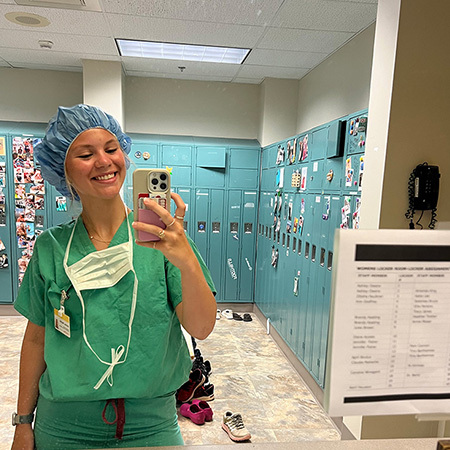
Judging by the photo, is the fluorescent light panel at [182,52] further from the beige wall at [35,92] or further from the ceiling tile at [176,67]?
the beige wall at [35,92]

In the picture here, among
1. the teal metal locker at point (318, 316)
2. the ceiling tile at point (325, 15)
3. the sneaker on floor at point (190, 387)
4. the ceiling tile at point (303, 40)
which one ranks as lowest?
the sneaker on floor at point (190, 387)

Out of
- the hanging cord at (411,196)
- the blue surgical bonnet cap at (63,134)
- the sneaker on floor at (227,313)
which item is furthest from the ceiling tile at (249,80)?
the blue surgical bonnet cap at (63,134)

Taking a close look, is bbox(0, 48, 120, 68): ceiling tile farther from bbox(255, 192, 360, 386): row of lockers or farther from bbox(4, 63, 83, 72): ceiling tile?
bbox(255, 192, 360, 386): row of lockers

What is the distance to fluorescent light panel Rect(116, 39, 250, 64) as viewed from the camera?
3236 mm

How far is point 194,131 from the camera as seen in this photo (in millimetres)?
4309

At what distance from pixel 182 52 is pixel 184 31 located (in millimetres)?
509

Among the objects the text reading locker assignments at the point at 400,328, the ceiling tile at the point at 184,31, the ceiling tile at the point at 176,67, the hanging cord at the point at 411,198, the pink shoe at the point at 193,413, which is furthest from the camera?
the ceiling tile at the point at 176,67

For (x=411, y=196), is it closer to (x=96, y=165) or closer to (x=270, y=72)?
(x=96, y=165)

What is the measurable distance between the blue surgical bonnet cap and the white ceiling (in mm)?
1834

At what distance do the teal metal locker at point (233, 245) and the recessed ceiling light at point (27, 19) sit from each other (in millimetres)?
2174

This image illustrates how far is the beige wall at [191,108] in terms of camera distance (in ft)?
13.7

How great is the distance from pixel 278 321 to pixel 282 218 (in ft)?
2.95

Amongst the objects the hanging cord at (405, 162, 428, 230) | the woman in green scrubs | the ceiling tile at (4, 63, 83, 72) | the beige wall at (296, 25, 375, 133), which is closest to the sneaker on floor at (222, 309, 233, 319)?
the beige wall at (296, 25, 375, 133)

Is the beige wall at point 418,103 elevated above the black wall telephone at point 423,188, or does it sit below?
above
